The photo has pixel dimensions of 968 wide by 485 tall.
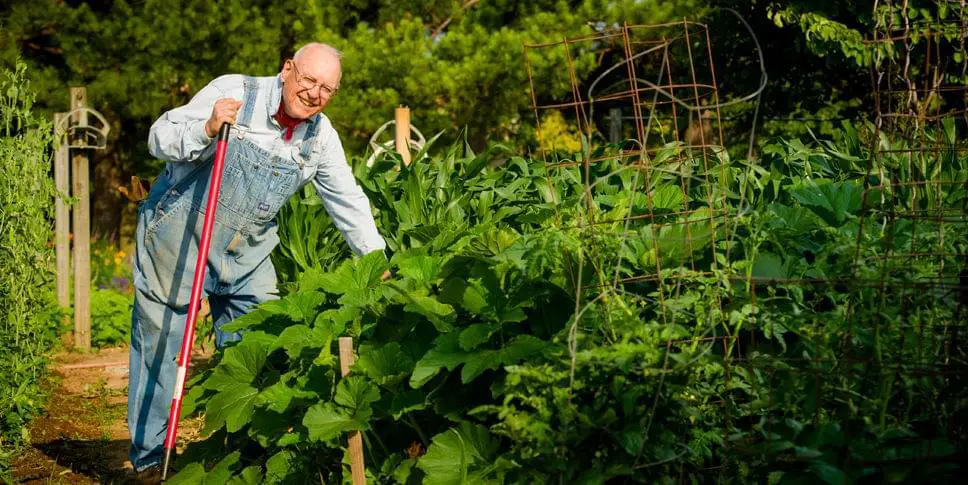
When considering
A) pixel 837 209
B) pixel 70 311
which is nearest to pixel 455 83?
pixel 70 311

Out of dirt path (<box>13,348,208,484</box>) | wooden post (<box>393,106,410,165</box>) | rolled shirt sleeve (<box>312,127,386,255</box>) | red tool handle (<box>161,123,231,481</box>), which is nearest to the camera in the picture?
red tool handle (<box>161,123,231,481</box>)

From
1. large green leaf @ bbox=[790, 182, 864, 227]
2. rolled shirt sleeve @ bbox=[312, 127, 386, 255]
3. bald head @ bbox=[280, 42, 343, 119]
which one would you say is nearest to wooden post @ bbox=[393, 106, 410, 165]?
rolled shirt sleeve @ bbox=[312, 127, 386, 255]

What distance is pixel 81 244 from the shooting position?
24.4 ft

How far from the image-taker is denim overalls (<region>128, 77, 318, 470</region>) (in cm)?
409

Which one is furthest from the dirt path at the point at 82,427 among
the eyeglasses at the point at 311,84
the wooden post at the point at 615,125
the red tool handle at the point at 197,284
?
the wooden post at the point at 615,125

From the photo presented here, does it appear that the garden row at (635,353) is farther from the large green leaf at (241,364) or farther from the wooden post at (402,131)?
the wooden post at (402,131)

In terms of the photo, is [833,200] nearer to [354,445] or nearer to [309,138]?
[354,445]

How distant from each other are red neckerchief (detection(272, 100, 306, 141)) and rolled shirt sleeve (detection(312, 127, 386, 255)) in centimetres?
20

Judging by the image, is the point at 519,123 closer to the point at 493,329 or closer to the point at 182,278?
the point at 182,278

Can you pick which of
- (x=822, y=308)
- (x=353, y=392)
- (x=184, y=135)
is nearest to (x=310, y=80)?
(x=184, y=135)

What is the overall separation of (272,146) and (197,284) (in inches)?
25.4

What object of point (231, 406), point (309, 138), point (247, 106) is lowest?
point (231, 406)

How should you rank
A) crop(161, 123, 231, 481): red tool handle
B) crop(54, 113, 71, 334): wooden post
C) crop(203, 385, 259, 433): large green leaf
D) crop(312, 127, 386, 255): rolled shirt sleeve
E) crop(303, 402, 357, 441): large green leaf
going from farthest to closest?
crop(54, 113, 71, 334): wooden post, crop(312, 127, 386, 255): rolled shirt sleeve, crop(161, 123, 231, 481): red tool handle, crop(203, 385, 259, 433): large green leaf, crop(303, 402, 357, 441): large green leaf

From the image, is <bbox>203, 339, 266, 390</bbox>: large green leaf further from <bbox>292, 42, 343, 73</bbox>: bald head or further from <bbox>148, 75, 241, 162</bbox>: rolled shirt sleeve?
<bbox>292, 42, 343, 73</bbox>: bald head
